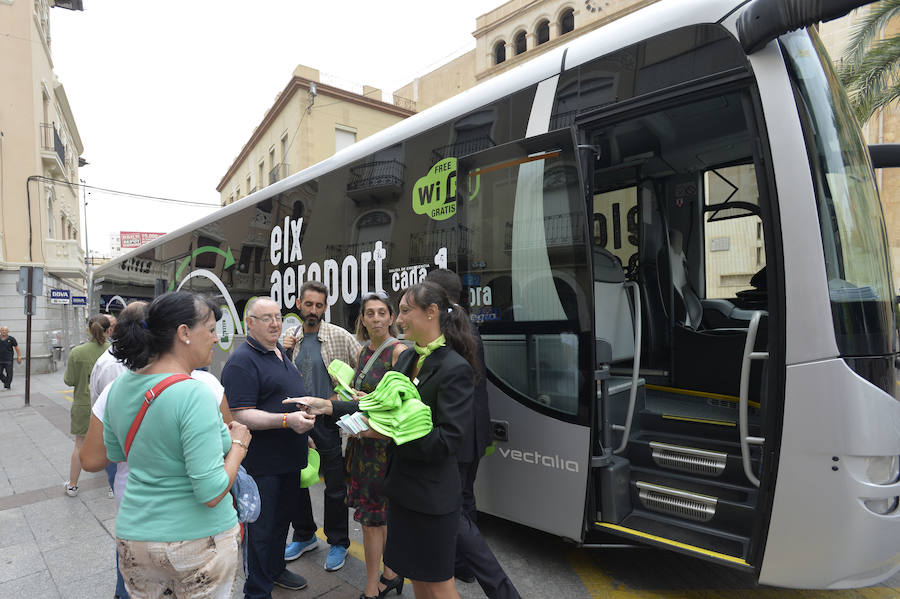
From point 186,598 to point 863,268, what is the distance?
134 inches

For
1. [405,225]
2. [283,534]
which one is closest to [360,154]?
[405,225]

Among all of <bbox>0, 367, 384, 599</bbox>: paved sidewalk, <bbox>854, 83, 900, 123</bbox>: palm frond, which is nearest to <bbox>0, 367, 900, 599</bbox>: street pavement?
<bbox>0, 367, 384, 599</bbox>: paved sidewalk

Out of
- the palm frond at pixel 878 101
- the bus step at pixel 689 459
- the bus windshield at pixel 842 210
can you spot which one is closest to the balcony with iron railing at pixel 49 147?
the bus step at pixel 689 459

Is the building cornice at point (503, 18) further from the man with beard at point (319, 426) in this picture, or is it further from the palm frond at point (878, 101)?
the man with beard at point (319, 426)

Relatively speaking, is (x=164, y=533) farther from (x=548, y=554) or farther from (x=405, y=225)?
(x=405, y=225)

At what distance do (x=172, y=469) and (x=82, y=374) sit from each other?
4597 millimetres

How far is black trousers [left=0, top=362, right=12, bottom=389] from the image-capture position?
14109 mm

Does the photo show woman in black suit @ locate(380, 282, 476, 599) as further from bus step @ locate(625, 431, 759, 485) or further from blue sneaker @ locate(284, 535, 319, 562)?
bus step @ locate(625, 431, 759, 485)

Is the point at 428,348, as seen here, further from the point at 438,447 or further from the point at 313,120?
the point at 313,120

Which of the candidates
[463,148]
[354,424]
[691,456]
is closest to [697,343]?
[691,456]

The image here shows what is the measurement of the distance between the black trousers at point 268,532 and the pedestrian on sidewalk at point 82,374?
343cm

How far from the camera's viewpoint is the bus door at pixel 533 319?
3098mm

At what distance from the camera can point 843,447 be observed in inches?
92.9

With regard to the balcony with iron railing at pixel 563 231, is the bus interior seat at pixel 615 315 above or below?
below
